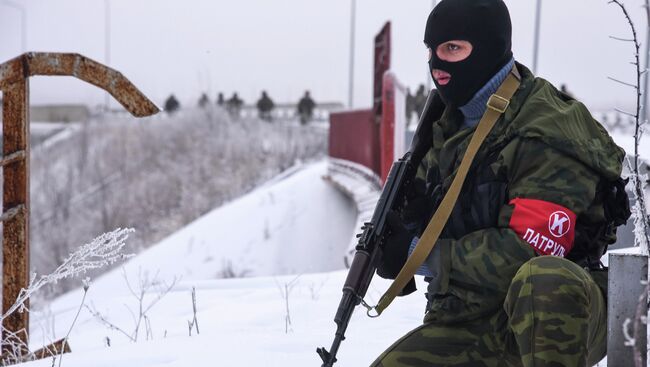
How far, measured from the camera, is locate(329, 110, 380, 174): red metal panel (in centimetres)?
1036

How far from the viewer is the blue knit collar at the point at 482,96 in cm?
234

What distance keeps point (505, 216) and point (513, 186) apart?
9 centimetres

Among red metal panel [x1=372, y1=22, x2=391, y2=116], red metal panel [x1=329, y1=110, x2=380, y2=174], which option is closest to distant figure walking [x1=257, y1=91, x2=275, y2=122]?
red metal panel [x1=329, y1=110, x2=380, y2=174]

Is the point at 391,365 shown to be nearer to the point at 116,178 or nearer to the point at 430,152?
the point at 430,152

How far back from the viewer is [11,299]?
386 centimetres

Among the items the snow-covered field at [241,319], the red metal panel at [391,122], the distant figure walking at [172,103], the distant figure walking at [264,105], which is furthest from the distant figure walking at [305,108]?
the red metal panel at [391,122]

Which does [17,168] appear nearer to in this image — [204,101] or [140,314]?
[140,314]

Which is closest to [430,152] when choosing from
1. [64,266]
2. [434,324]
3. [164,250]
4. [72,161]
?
[434,324]

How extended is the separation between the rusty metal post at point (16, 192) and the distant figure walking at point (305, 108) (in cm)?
2977

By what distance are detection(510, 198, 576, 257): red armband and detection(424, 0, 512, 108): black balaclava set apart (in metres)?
0.49

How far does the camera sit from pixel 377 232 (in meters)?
2.32

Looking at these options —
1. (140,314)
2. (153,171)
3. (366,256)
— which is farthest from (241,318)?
(153,171)

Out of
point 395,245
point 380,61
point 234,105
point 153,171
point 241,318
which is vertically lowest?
point 153,171

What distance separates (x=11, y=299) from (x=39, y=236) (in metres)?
21.8
